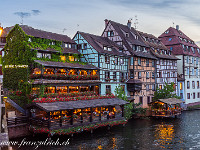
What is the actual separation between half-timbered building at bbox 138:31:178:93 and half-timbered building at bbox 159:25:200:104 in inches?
107

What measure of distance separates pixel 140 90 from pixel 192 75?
23.3m

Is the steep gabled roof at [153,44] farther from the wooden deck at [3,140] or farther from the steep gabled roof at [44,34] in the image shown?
the wooden deck at [3,140]

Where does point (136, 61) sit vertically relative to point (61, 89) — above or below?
above

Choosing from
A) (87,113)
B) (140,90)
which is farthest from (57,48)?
(140,90)

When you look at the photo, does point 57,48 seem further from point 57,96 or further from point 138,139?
point 138,139

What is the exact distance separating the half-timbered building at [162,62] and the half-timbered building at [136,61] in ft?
5.16

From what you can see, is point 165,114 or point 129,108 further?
point 165,114

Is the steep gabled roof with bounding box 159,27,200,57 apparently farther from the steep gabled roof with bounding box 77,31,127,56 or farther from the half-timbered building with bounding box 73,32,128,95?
the half-timbered building with bounding box 73,32,128,95

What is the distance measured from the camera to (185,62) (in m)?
65.6

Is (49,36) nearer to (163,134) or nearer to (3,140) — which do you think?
(163,134)

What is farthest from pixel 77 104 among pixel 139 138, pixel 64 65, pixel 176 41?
pixel 176 41

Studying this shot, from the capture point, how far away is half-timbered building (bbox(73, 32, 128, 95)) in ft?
147

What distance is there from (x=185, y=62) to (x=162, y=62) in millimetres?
9942

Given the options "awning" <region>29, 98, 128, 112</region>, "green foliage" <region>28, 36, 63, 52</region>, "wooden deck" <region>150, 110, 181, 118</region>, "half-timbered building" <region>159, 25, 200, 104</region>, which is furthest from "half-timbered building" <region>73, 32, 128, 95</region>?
"half-timbered building" <region>159, 25, 200, 104</region>
